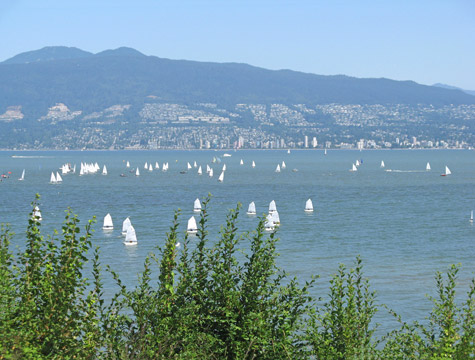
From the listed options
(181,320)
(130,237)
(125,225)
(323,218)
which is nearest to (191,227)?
(125,225)

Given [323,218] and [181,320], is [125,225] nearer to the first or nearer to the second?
[323,218]

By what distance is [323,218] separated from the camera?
90.9 metres

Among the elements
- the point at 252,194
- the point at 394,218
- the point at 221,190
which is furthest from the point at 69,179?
the point at 394,218

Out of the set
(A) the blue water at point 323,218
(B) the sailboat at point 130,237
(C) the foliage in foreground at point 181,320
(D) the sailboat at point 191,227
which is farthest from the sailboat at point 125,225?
(C) the foliage in foreground at point 181,320

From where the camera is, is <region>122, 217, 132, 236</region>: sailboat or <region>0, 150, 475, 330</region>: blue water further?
<region>122, 217, 132, 236</region>: sailboat

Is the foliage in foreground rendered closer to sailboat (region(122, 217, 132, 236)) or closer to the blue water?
the blue water

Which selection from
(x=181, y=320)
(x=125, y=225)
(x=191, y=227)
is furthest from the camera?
(x=191, y=227)

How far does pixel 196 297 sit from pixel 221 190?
120114 millimetres

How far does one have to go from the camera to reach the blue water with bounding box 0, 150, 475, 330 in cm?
5341

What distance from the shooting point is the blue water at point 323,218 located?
53406mm

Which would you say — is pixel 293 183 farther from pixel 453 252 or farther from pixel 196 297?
pixel 196 297

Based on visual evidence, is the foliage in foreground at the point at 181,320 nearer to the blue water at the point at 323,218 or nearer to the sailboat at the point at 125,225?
the blue water at the point at 323,218

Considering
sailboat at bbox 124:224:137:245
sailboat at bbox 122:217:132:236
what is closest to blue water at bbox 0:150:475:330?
sailboat at bbox 124:224:137:245

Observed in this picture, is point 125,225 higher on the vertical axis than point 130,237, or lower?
higher
